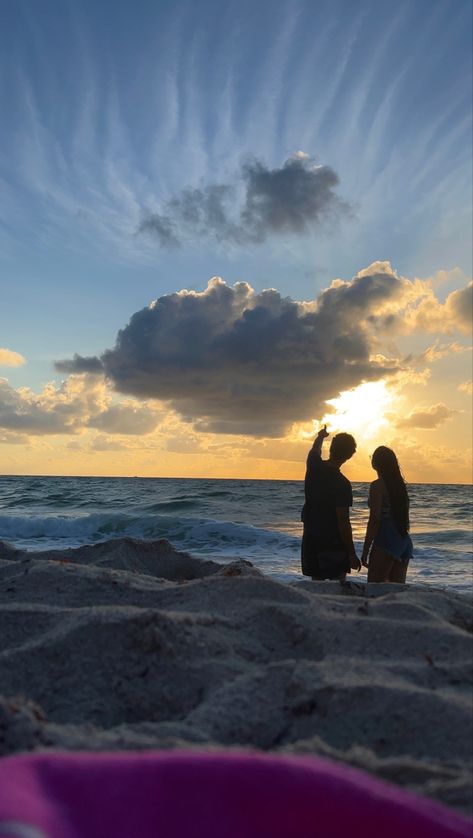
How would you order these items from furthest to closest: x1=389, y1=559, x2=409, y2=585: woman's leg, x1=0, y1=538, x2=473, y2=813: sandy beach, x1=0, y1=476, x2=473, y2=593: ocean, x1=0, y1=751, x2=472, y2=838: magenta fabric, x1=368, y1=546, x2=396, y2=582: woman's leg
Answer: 1. x1=0, y1=476, x2=473, y2=593: ocean
2. x1=389, y1=559, x2=409, y2=585: woman's leg
3. x1=368, y1=546, x2=396, y2=582: woman's leg
4. x1=0, y1=538, x2=473, y2=813: sandy beach
5. x1=0, y1=751, x2=472, y2=838: magenta fabric

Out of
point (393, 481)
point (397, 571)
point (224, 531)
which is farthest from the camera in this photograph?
point (224, 531)

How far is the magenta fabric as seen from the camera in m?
1.05

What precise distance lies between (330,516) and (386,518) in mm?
603

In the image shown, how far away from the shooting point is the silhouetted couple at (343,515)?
223 inches

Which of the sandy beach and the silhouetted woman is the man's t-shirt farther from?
the sandy beach

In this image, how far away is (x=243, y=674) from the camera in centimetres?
229

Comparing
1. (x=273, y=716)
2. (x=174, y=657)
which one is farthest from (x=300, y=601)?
(x=273, y=716)

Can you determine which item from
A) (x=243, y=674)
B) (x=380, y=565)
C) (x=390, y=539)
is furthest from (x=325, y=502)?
(x=243, y=674)

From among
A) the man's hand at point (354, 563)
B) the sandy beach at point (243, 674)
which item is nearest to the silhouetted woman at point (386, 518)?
the man's hand at point (354, 563)

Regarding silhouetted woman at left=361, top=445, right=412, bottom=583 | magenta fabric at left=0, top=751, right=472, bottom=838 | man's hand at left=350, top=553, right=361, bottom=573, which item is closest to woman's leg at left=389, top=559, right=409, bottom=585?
silhouetted woman at left=361, top=445, right=412, bottom=583

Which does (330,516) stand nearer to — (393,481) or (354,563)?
(354,563)

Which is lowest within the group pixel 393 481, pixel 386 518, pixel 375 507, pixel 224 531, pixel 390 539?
pixel 224 531

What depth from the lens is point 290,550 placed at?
13.7 meters

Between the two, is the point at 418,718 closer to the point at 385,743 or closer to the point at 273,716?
the point at 385,743
